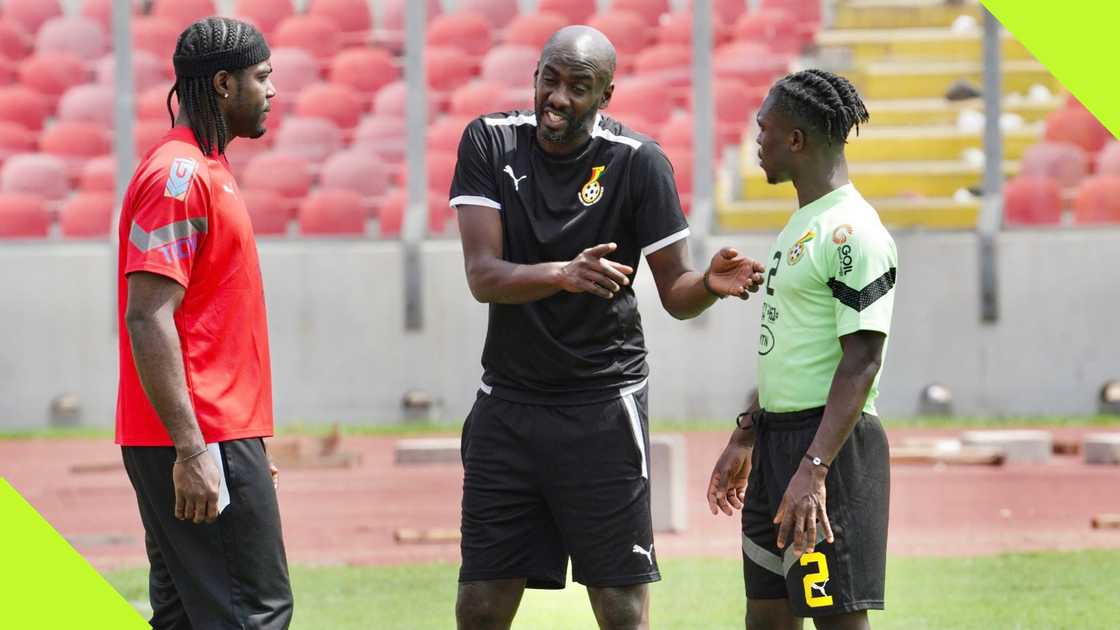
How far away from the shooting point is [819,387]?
4.32 metres

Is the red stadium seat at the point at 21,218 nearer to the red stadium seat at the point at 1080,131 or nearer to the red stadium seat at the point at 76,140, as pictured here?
the red stadium seat at the point at 76,140

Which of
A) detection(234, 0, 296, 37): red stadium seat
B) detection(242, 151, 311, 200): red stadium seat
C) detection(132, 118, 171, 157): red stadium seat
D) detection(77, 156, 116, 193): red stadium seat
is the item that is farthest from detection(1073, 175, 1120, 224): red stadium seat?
detection(77, 156, 116, 193): red stadium seat

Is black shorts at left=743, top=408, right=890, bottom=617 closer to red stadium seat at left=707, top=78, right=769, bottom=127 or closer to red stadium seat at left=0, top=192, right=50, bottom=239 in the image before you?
red stadium seat at left=707, top=78, right=769, bottom=127

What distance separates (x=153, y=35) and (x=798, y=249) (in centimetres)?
1453

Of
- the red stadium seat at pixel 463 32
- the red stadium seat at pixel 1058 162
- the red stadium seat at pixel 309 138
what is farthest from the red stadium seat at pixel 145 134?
the red stadium seat at pixel 1058 162

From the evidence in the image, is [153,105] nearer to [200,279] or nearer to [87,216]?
[87,216]

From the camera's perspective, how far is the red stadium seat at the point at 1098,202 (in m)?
16.2

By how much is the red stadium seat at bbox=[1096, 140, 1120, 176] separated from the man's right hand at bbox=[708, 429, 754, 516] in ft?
44.6

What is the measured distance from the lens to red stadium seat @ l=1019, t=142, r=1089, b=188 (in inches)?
664

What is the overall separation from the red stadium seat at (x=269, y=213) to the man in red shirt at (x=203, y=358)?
12.5 metres

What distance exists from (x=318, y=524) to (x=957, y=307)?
7.76m

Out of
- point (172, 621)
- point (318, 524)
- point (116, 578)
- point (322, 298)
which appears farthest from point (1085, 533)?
point (322, 298)

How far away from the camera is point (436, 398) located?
51.1 feet

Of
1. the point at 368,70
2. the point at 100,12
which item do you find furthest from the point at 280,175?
the point at 100,12
